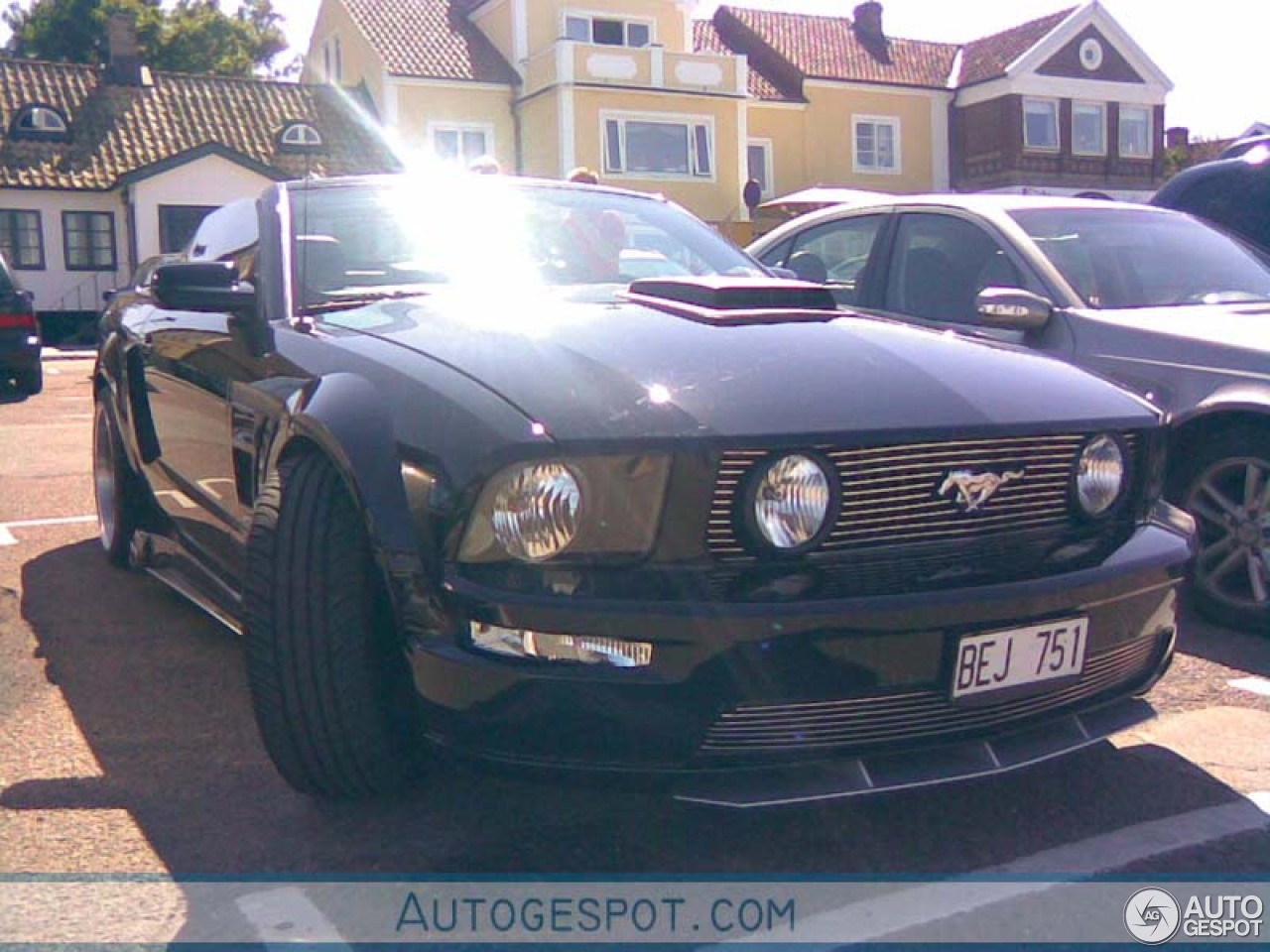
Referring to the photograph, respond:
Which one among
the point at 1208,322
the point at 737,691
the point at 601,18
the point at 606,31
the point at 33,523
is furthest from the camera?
the point at 606,31

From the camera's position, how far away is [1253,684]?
13.8 ft

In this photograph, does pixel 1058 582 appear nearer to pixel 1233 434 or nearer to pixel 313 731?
pixel 313 731

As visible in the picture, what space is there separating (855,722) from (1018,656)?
387 mm

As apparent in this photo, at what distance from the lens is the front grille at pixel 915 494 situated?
2.70 meters

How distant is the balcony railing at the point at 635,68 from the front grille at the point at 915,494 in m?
27.7

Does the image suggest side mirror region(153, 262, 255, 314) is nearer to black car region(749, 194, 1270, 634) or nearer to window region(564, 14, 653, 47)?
black car region(749, 194, 1270, 634)

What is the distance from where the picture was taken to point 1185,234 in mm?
5812

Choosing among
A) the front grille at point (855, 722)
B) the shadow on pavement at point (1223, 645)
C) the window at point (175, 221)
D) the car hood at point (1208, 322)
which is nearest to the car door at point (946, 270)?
the car hood at point (1208, 322)

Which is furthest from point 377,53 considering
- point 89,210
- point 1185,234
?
point 1185,234

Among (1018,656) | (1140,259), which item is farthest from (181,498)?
(1140,259)

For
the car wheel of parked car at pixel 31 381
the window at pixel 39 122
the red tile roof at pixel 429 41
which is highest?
the red tile roof at pixel 429 41

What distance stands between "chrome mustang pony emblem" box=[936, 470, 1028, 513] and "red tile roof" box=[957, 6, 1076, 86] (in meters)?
34.4

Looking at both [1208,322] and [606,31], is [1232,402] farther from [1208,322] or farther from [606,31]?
[606,31]

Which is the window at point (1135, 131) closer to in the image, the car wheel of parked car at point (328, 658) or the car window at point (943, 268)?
the car window at point (943, 268)
